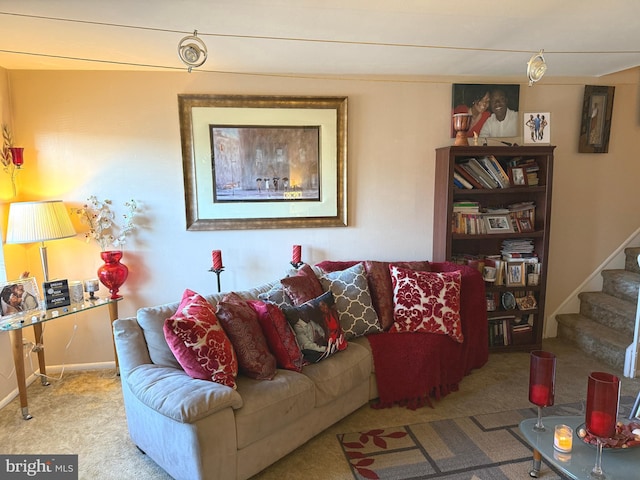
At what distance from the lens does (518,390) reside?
9.65ft

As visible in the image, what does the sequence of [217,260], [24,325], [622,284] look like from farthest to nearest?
[622,284] < [217,260] < [24,325]

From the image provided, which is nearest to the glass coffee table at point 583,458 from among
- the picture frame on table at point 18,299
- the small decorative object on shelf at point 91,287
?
the small decorative object on shelf at point 91,287

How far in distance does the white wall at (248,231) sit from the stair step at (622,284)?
188 mm

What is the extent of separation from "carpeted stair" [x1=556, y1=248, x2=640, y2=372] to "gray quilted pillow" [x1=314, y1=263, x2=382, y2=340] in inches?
78.1

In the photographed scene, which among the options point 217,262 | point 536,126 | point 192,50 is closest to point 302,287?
point 217,262

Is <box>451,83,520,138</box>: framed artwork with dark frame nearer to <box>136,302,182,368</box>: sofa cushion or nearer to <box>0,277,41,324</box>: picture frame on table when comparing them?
<box>136,302,182,368</box>: sofa cushion

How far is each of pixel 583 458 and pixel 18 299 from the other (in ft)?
10.9

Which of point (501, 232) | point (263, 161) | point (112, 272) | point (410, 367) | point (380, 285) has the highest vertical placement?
point (263, 161)

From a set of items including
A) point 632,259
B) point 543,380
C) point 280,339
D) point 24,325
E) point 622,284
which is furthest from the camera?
point 632,259

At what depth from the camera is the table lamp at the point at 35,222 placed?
280 centimetres

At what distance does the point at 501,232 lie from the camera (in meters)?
3.52

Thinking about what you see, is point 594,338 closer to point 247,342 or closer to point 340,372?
point 340,372

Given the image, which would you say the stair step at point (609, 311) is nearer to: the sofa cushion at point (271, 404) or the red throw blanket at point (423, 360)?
the red throw blanket at point (423, 360)

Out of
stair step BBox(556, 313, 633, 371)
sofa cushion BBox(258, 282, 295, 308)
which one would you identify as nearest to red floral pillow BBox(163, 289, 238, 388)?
sofa cushion BBox(258, 282, 295, 308)
